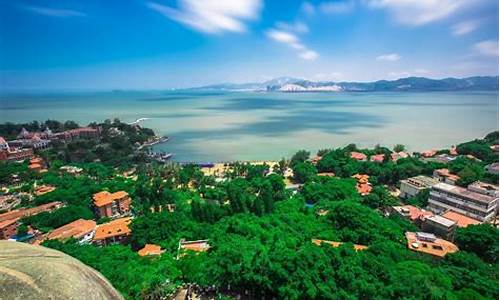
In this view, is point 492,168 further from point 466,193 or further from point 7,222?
point 7,222

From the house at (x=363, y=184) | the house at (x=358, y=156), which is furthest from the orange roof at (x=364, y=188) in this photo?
the house at (x=358, y=156)

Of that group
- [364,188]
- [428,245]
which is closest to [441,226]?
[428,245]

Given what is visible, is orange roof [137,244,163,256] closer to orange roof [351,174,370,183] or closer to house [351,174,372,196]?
house [351,174,372,196]

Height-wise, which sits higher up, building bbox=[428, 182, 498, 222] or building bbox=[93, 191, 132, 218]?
building bbox=[428, 182, 498, 222]

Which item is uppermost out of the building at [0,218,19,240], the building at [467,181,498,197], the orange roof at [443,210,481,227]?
the building at [467,181,498,197]

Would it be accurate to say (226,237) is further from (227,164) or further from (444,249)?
(227,164)

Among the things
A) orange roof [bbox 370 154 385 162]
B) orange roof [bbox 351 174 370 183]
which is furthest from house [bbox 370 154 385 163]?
orange roof [bbox 351 174 370 183]

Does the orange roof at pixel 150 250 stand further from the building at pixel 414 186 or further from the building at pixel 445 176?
the building at pixel 445 176
